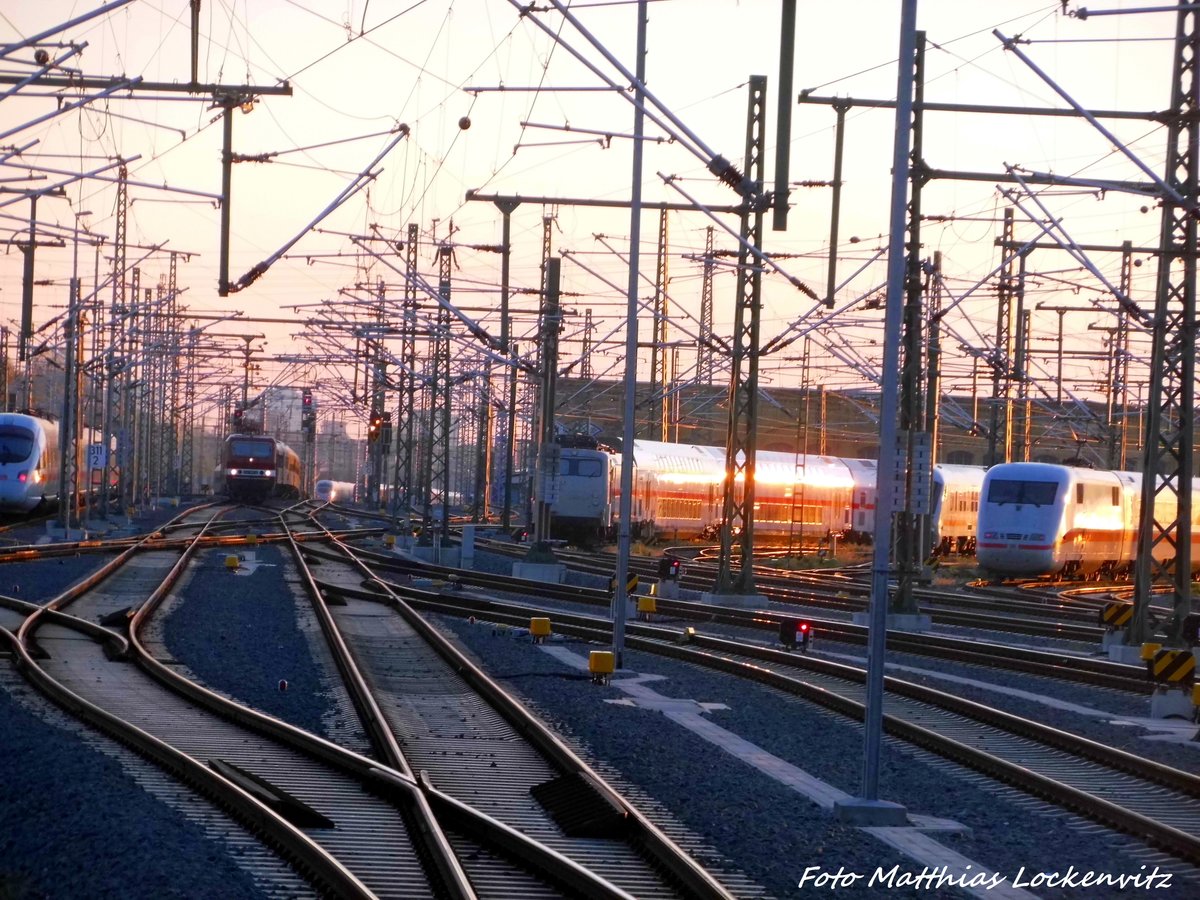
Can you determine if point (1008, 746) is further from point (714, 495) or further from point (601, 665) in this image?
point (714, 495)

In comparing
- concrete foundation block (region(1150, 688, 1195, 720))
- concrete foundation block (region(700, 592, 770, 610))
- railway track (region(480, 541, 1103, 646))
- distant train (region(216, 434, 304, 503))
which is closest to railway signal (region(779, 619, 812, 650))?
concrete foundation block (region(1150, 688, 1195, 720))

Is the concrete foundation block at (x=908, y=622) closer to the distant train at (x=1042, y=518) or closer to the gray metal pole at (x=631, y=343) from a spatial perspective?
the gray metal pole at (x=631, y=343)

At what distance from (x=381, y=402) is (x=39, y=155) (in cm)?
4849

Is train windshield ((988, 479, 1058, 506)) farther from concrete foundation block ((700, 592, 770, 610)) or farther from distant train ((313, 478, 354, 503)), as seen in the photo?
distant train ((313, 478, 354, 503))

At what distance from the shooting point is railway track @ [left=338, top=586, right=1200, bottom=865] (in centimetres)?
1146

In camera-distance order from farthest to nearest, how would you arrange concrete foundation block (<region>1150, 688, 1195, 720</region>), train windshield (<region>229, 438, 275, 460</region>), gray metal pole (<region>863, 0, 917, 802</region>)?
train windshield (<region>229, 438, 275, 460</region>) < concrete foundation block (<region>1150, 688, 1195, 720</region>) < gray metal pole (<region>863, 0, 917, 802</region>)

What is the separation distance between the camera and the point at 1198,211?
68.0 ft

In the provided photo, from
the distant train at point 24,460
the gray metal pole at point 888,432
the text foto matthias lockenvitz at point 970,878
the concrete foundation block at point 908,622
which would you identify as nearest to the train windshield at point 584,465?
the distant train at point 24,460

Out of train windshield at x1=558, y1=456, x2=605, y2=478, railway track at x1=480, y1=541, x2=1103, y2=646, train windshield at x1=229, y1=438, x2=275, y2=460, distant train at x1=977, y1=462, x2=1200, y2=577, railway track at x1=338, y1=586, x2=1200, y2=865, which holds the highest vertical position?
train windshield at x1=229, y1=438, x2=275, y2=460

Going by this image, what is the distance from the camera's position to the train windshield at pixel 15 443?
1921 inches

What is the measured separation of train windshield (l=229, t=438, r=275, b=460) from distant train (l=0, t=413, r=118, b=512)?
23920mm

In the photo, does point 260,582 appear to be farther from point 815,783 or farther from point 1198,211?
point 815,783

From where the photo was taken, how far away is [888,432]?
11297 millimetres

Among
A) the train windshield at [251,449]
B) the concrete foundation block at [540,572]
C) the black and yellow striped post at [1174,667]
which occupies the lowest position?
the concrete foundation block at [540,572]
